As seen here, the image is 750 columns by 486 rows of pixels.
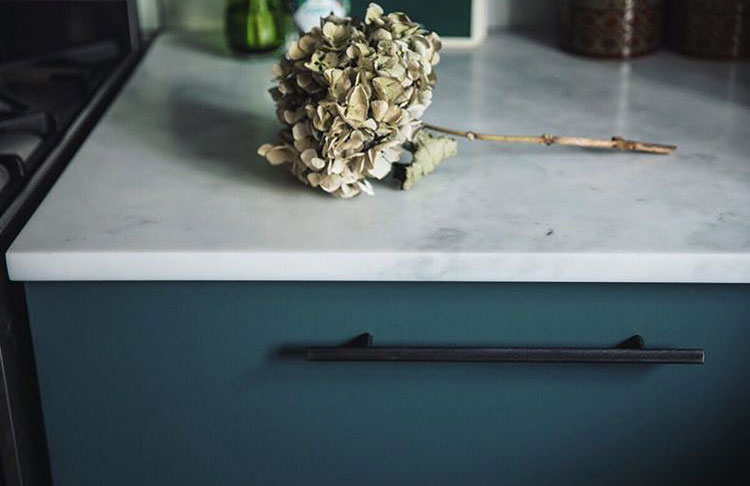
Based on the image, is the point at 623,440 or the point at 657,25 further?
the point at 657,25

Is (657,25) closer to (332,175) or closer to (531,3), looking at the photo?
(531,3)

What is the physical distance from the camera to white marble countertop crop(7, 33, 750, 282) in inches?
38.6

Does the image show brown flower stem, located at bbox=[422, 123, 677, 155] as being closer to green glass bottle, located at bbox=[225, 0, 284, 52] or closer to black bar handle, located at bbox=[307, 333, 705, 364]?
black bar handle, located at bbox=[307, 333, 705, 364]

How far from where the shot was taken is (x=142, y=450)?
108 cm

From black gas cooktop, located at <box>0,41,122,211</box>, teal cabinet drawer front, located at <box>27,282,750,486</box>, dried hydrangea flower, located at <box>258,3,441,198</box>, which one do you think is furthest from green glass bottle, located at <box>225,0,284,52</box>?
teal cabinet drawer front, located at <box>27,282,750,486</box>

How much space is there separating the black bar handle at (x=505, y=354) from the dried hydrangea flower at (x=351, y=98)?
17 cm

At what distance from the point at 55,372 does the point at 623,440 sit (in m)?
0.56

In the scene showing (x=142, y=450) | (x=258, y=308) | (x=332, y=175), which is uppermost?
(x=332, y=175)

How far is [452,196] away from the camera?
1.10 meters

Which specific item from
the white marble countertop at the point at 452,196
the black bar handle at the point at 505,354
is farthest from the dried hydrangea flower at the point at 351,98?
the black bar handle at the point at 505,354

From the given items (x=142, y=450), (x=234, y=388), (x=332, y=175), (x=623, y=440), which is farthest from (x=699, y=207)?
(x=142, y=450)

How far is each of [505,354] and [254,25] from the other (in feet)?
2.34

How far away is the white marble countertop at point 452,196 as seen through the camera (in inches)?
38.6

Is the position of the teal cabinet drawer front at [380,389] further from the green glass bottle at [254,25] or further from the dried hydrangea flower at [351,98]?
the green glass bottle at [254,25]
